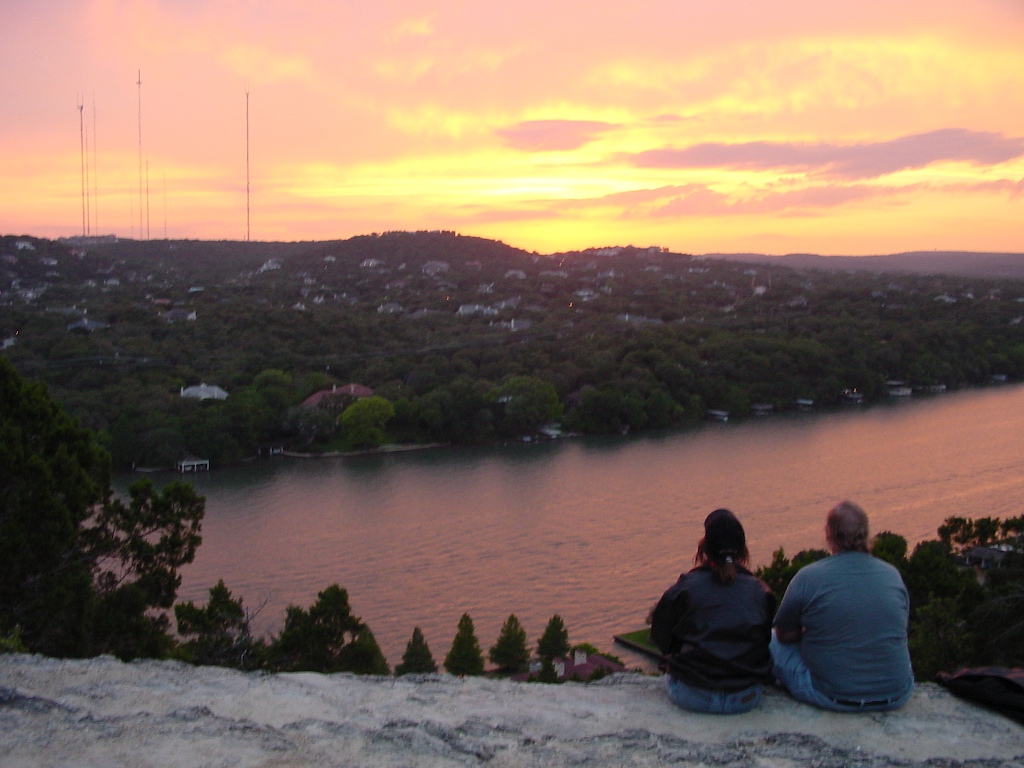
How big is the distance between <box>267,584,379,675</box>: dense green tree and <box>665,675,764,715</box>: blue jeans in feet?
10.8

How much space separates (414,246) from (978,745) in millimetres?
35717

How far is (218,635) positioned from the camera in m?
4.17

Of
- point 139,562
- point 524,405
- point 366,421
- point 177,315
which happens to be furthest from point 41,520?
point 177,315

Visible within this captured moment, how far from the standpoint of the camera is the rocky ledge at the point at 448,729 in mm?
1613

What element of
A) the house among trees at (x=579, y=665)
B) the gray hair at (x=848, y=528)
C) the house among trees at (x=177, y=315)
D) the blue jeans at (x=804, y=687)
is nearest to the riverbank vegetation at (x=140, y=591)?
the house among trees at (x=579, y=665)

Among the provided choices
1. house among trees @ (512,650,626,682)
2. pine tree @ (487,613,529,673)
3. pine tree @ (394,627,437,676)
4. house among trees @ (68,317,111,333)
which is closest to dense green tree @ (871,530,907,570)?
house among trees @ (512,650,626,682)

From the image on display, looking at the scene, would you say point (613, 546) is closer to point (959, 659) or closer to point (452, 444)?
point (959, 659)

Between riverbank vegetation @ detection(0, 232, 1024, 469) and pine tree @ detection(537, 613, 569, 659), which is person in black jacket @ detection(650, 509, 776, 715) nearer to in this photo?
pine tree @ detection(537, 613, 569, 659)

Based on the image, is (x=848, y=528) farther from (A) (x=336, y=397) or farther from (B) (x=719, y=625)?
(A) (x=336, y=397)

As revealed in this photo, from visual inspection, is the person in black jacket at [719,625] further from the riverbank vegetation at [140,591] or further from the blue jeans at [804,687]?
the riverbank vegetation at [140,591]

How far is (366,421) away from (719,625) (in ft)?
42.5

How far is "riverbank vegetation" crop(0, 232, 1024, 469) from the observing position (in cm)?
1458

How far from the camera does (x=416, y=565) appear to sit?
339 inches

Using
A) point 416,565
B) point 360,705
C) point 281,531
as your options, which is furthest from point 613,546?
point 360,705
